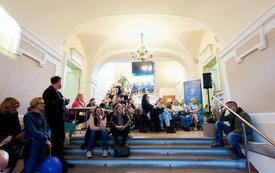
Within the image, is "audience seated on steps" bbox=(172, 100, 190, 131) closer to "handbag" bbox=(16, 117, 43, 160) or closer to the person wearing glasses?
"handbag" bbox=(16, 117, 43, 160)

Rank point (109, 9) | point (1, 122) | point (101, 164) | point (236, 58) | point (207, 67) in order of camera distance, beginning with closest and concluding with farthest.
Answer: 1. point (1, 122)
2. point (101, 164)
3. point (236, 58)
4. point (109, 9)
5. point (207, 67)

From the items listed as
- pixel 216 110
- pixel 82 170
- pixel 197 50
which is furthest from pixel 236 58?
pixel 82 170

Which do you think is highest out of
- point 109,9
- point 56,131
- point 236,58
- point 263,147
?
point 109,9

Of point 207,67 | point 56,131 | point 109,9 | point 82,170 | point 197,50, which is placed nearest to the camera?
point 56,131

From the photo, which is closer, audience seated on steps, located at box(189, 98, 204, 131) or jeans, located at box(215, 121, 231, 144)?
jeans, located at box(215, 121, 231, 144)

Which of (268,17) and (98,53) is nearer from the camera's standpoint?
(268,17)

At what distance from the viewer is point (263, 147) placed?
225cm

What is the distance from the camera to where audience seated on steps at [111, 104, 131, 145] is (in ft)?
9.82

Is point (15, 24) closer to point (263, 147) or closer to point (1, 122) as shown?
point (1, 122)

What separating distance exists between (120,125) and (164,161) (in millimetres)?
1137

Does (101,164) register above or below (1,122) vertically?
below

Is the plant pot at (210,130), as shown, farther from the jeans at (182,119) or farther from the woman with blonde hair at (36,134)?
the woman with blonde hair at (36,134)

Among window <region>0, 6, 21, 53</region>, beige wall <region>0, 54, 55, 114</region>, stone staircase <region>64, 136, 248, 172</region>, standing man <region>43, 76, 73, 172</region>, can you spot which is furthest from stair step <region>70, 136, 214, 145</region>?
window <region>0, 6, 21, 53</region>

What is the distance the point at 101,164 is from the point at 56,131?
0.94 meters
